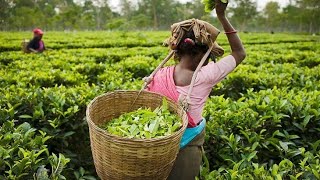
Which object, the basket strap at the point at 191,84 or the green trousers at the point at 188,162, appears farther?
the green trousers at the point at 188,162

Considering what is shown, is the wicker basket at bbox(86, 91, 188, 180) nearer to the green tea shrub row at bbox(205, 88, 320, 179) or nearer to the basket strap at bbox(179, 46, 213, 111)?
the basket strap at bbox(179, 46, 213, 111)

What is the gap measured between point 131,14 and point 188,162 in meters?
67.3

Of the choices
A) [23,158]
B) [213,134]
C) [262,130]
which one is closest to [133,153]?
[23,158]

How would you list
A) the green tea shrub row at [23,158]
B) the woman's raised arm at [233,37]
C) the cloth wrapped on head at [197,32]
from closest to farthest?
1. the green tea shrub row at [23,158]
2. the cloth wrapped on head at [197,32]
3. the woman's raised arm at [233,37]

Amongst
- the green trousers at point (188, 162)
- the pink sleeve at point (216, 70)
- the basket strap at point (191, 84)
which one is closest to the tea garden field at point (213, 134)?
the green trousers at point (188, 162)

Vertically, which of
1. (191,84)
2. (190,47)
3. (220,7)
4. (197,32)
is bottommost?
(191,84)

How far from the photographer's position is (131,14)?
6744 centimetres

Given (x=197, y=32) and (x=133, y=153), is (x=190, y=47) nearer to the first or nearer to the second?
(x=197, y=32)

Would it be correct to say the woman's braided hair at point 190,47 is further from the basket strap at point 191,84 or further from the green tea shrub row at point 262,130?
the green tea shrub row at point 262,130

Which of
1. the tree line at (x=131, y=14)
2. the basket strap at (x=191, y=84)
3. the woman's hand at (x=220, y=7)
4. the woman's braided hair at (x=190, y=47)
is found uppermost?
the woman's hand at (x=220, y=7)

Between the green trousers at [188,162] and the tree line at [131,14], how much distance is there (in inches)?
1396

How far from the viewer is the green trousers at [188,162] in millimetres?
2330

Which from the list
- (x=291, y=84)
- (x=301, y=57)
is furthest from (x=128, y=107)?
(x=301, y=57)

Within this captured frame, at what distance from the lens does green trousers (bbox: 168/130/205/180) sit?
2330 mm
